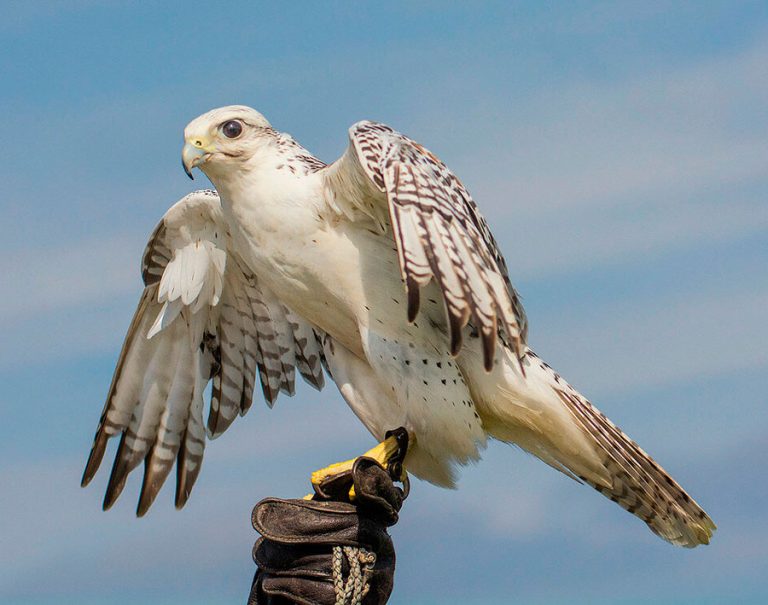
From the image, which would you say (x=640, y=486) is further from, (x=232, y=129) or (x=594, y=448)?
(x=232, y=129)

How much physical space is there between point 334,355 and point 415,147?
4.12 ft

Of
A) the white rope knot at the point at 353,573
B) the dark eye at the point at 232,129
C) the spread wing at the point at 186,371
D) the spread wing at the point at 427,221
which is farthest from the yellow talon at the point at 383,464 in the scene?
the dark eye at the point at 232,129

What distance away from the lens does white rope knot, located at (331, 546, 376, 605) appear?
6.18 meters

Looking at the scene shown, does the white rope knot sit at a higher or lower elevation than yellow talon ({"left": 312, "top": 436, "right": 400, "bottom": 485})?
lower

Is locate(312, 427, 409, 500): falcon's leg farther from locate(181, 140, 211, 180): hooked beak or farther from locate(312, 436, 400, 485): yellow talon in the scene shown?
locate(181, 140, 211, 180): hooked beak

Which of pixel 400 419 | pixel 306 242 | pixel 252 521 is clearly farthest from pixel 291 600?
pixel 306 242

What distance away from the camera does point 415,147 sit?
21.6 ft

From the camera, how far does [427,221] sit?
6.07 meters

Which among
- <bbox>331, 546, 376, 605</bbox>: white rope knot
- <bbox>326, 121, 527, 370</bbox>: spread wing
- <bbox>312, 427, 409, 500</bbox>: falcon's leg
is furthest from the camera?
<bbox>312, 427, 409, 500</bbox>: falcon's leg

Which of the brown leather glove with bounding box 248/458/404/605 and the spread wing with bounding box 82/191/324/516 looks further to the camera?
the spread wing with bounding box 82/191/324/516

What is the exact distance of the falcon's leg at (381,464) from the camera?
661cm

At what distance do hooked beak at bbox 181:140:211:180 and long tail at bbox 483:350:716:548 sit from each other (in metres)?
1.80

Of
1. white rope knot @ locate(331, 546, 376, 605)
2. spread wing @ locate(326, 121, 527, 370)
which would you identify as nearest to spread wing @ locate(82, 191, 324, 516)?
spread wing @ locate(326, 121, 527, 370)

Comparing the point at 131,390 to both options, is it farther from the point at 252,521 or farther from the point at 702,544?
the point at 702,544
